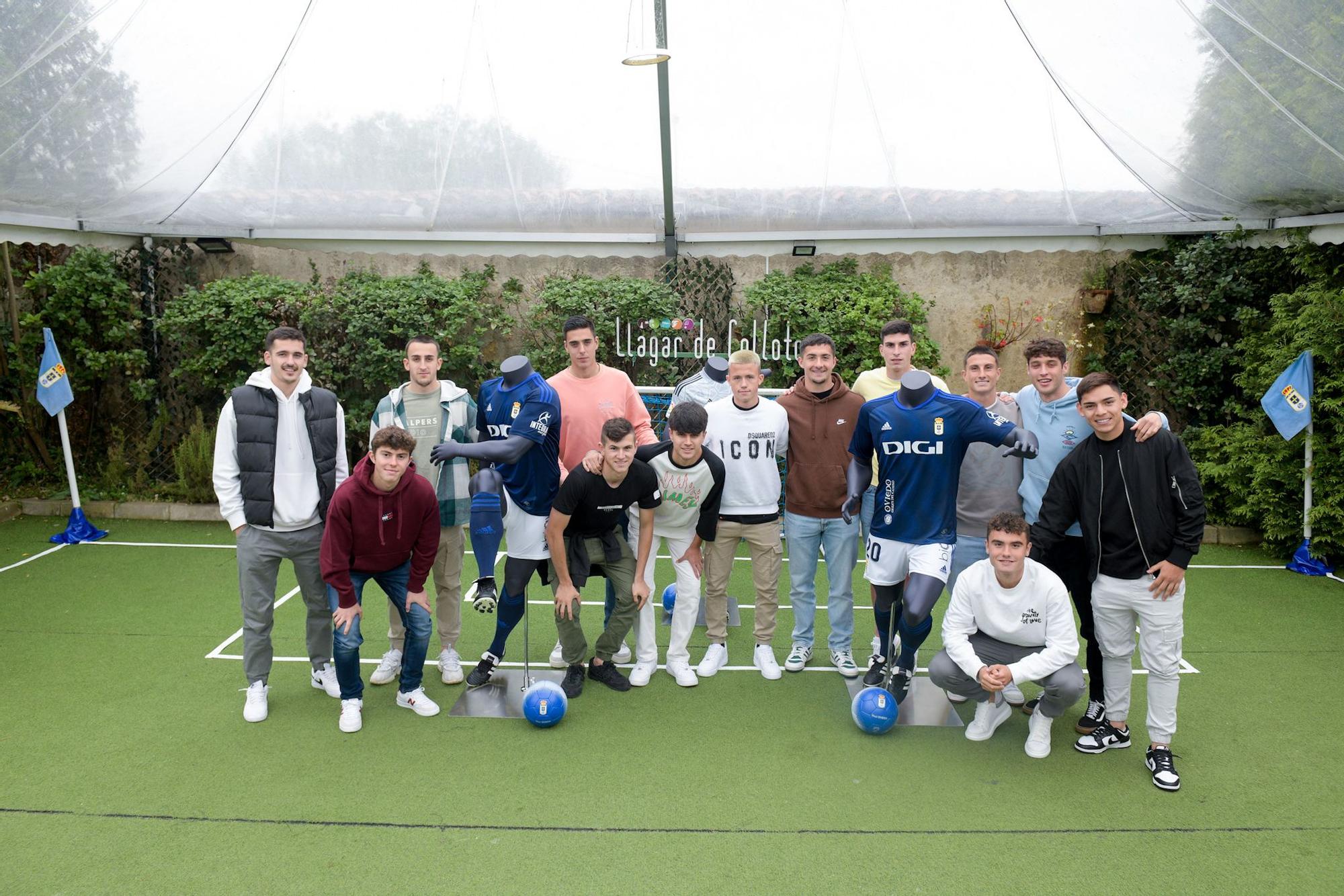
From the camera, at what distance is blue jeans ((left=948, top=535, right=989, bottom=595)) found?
5.02 meters

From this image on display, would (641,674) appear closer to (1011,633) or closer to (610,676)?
(610,676)

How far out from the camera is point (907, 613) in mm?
4730

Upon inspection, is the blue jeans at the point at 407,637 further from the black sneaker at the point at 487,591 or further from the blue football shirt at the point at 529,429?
the blue football shirt at the point at 529,429

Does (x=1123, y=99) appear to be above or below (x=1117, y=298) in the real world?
above

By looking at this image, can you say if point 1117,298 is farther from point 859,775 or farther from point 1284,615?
point 859,775

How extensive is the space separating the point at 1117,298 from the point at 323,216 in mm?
8672

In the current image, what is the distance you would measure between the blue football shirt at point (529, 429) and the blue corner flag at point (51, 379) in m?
6.06

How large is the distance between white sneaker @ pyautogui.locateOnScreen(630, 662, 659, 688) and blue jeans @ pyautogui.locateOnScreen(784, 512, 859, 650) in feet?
3.17

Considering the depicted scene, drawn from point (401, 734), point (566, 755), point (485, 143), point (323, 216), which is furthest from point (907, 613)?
Result: point (323, 216)

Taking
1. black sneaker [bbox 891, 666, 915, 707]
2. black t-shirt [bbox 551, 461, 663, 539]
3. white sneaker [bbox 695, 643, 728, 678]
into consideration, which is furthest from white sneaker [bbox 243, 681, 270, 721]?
black sneaker [bbox 891, 666, 915, 707]

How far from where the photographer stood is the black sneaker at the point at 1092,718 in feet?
15.2

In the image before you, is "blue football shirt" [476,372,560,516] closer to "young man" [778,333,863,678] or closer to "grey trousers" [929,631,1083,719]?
"young man" [778,333,863,678]

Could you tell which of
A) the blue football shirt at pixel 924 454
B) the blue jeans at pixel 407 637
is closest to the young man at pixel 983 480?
the blue football shirt at pixel 924 454

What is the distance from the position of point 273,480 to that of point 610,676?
2210 millimetres
